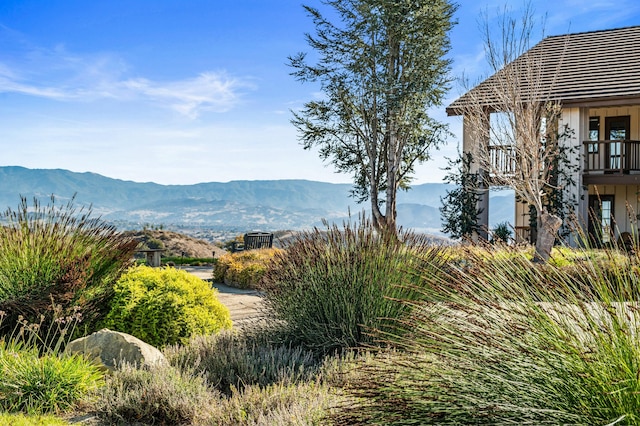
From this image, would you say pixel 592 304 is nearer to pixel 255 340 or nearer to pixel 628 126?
pixel 255 340

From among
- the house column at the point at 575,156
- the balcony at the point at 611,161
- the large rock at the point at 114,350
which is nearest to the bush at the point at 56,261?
the large rock at the point at 114,350

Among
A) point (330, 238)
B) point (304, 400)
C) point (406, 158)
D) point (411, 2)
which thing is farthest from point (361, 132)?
point (304, 400)

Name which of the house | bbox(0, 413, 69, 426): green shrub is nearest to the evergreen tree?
the house

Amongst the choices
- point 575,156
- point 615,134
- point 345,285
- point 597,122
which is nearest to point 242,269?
point 345,285

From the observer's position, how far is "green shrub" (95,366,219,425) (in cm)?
429

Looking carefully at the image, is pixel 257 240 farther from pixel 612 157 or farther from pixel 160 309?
pixel 160 309

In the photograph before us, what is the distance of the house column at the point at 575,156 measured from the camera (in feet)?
55.7

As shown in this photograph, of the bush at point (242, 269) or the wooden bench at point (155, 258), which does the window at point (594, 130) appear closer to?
the bush at point (242, 269)

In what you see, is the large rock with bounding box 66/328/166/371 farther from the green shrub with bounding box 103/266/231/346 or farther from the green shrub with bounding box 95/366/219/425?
the green shrub with bounding box 103/266/231/346

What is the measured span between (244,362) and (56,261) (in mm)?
2849

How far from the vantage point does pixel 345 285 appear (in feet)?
17.9

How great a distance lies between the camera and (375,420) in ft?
9.38

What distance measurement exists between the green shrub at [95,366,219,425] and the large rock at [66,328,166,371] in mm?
623

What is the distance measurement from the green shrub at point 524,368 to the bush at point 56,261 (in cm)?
435
